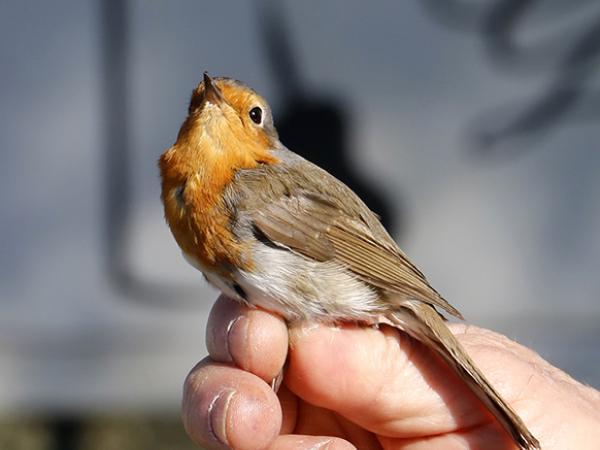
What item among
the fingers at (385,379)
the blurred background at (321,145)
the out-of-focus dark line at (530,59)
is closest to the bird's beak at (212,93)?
the fingers at (385,379)

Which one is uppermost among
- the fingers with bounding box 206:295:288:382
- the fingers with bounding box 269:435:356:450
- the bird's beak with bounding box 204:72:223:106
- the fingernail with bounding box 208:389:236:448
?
the bird's beak with bounding box 204:72:223:106

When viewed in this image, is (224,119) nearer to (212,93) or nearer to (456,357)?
(212,93)

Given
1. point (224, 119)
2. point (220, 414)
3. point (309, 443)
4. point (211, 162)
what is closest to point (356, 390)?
point (309, 443)

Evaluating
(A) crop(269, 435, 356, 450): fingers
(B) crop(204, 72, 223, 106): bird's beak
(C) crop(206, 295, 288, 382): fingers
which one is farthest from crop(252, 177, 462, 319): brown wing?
(A) crop(269, 435, 356, 450): fingers

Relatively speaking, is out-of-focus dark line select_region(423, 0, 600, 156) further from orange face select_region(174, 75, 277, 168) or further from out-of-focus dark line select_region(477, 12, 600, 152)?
orange face select_region(174, 75, 277, 168)

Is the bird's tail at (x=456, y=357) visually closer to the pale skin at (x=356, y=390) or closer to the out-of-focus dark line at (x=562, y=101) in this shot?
the pale skin at (x=356, y=390)

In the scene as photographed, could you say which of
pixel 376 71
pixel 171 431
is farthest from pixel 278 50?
pixel 171 431
